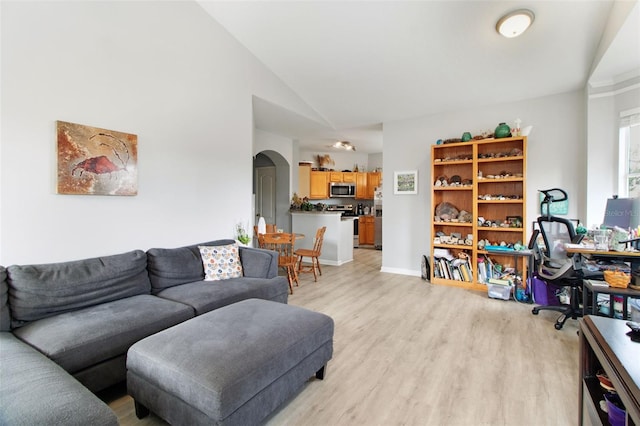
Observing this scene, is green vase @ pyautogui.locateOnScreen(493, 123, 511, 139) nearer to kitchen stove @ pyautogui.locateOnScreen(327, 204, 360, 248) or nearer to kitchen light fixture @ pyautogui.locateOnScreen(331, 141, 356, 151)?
kitchen light fixture @ pyautogui.locateOnScreen(331, 141, 356, 151)

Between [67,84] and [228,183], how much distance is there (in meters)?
1.85

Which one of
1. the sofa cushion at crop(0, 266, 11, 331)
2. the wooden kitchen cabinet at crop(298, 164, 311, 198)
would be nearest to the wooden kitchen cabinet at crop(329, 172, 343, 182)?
the wooden kitchen cabinet at crop(298, 164, 311, 198)

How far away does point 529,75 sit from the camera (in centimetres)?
369

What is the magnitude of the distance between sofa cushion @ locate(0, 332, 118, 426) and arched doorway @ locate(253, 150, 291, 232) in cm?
533

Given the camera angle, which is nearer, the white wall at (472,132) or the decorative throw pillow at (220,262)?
the decorative throw pillow at (220,262)

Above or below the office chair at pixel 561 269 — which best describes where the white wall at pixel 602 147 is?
above

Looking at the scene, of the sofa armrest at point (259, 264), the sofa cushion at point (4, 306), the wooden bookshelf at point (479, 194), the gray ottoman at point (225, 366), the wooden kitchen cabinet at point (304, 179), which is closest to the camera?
the gray ottoman at point (225, 366)

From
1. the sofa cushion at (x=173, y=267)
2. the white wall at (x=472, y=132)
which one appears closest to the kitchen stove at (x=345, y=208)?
the white wall at (x=472, y=132)

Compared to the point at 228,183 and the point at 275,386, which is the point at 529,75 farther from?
the point at 275,386

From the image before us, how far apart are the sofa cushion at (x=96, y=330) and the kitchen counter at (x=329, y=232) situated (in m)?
3.88

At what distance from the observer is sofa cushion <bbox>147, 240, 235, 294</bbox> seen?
2863mm

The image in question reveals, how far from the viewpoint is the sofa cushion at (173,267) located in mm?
2863

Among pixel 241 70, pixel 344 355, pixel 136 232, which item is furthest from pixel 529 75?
pixel 136 232

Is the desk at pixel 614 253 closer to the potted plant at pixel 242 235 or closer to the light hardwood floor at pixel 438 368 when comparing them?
Answer: the light hardwood floor at pixel 438 368
